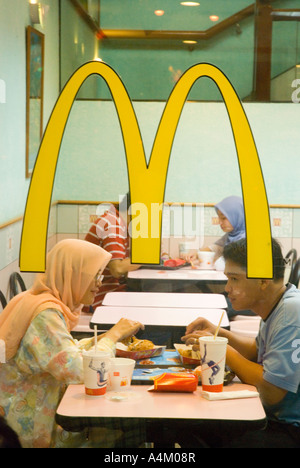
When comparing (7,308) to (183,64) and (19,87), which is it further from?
(183,64)

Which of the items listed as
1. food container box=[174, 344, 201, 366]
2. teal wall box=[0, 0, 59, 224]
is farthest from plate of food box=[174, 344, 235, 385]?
teal wall box=[0, 0, 59, 224]

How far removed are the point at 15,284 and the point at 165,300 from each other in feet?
1.99

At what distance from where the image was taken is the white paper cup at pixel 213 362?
1902 mm

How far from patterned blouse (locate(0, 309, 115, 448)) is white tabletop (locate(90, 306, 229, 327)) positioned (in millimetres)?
244

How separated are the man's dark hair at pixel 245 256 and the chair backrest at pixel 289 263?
2cm

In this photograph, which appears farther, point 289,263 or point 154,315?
point 154,315

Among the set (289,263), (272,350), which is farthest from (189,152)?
(272,350)

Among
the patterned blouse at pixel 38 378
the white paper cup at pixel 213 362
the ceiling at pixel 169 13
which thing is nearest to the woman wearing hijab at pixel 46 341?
the patterned blouse at pixel 38 378

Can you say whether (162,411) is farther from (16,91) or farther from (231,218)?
(16,91)

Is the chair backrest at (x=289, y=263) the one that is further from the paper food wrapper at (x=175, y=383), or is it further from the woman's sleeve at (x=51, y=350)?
the woman's sleeve at (x=51, y=350)

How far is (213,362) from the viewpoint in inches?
75.1

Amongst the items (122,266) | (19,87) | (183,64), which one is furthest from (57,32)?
(122,266)

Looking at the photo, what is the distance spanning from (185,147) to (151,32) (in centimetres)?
44

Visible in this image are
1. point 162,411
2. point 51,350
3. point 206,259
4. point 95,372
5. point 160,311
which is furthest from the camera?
point 160,311
